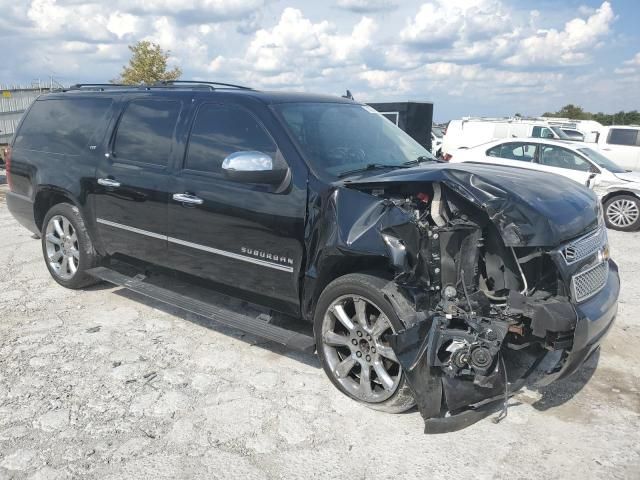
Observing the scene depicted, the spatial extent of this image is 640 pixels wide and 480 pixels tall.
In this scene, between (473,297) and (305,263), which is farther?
(305,263)

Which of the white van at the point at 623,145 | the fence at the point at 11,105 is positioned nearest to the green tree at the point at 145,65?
the fence at the point at 11,105

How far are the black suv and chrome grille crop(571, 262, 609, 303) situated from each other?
14 millimetres

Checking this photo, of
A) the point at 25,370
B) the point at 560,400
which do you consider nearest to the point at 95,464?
the point at 25,370

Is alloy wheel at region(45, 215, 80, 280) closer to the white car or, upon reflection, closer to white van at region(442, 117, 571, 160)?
the white car

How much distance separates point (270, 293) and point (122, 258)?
6.20 ft

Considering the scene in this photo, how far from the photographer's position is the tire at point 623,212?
386 inches

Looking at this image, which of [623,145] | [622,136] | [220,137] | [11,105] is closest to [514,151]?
[623,145]

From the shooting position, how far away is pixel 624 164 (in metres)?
15.7

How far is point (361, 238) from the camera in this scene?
332 cm

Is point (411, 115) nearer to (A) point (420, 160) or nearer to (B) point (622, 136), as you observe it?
(B) point (622, 136)

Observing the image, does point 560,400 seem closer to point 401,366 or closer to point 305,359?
point 401,366

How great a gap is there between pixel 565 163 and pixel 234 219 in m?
8.58

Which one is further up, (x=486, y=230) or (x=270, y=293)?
(x=486, y=230)

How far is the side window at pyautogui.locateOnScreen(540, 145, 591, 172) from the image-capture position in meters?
10.4
